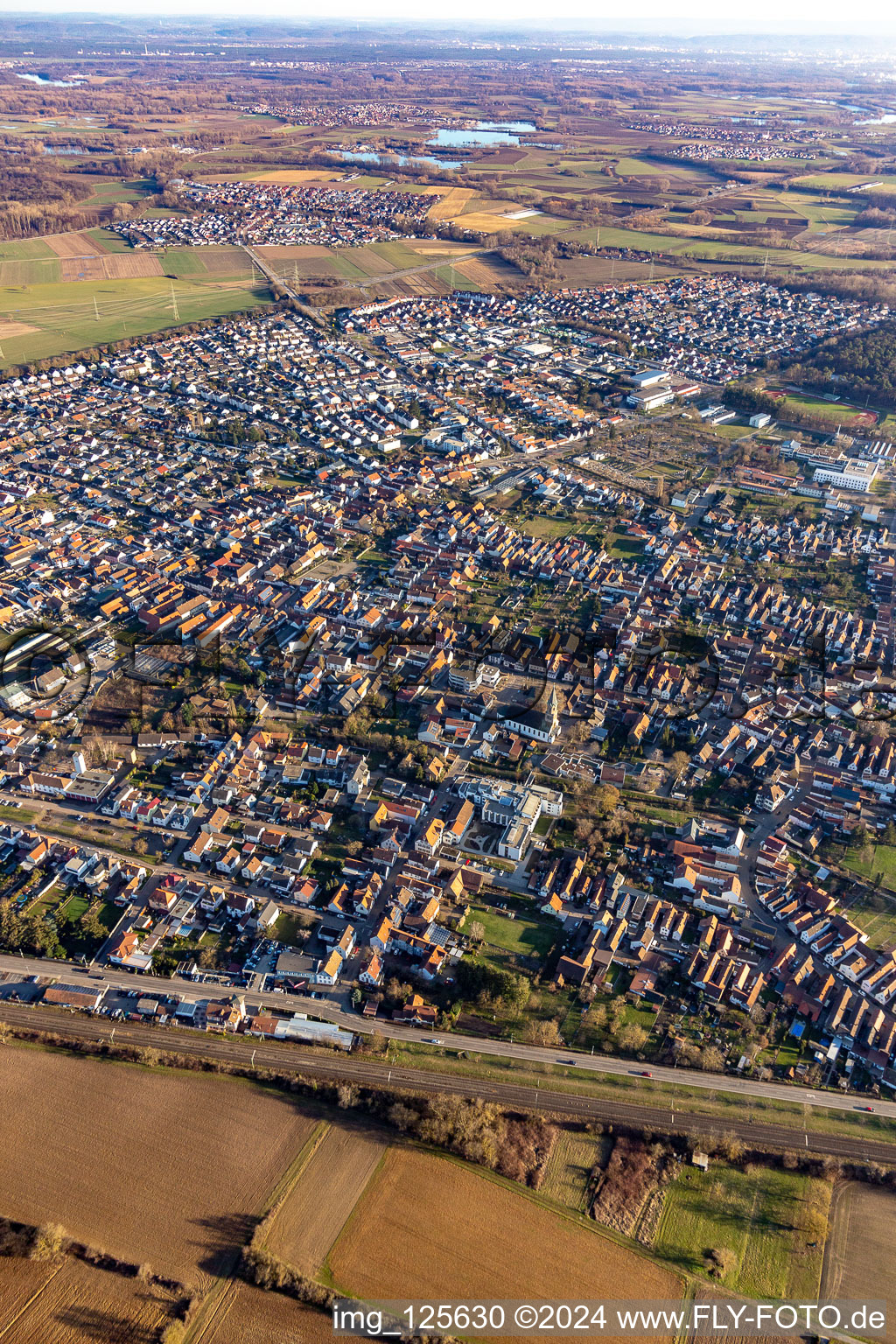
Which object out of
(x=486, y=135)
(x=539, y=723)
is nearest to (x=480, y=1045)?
(x=539, y=723)

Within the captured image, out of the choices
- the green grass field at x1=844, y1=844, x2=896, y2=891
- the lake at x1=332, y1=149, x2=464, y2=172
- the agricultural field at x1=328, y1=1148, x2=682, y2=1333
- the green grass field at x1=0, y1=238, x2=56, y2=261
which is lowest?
the agricultural field at x1=328, y1=1148, x2=682, y2=1333

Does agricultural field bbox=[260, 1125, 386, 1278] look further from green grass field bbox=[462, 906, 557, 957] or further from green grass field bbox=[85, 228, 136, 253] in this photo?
green grass field bbox=[85, 228, 136, 253]

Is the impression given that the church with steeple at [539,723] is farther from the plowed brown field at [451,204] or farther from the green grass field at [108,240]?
the plowed brown field at [451,204]

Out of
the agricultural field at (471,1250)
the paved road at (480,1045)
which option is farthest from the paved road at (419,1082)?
the agricultural field at (471,1250)

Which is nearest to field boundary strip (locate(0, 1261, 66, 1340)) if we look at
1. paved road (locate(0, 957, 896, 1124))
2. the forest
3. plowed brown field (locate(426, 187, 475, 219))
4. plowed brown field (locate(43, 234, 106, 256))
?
paved road (locate(0, 957, 896, 1124))

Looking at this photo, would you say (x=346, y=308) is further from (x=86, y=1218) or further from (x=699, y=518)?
(x=86, y=1218)

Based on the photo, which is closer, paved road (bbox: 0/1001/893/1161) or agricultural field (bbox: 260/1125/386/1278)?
agricultural field (bbox: 260/1125/386/1278)
